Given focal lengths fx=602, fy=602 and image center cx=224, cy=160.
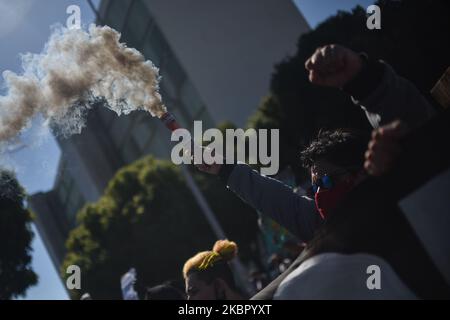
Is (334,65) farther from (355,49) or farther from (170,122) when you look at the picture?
(355,49)

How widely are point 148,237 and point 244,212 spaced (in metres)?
9.15

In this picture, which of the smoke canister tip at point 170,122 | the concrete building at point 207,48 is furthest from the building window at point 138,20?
the smoke canister tip at point 170,122

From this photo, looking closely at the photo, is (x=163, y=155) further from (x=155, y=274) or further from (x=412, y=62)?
(x=412, y=62)

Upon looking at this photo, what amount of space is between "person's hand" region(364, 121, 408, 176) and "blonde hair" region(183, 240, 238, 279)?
1540mm

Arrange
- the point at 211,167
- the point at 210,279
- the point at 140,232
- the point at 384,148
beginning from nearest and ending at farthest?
the point at 384,148, the point at 211,167, the point at 210,279, the point at 140,232

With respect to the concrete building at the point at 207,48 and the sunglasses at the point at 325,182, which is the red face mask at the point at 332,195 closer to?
the sunglasses at the point at 325,182

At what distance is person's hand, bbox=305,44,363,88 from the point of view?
209 cm

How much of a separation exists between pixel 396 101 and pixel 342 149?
2.14 ft

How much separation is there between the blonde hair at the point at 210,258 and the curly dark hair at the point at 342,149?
2.46 feet

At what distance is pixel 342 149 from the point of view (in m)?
2.82

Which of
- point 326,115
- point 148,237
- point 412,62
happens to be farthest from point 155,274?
point 412,62

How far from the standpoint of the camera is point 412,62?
539 inches

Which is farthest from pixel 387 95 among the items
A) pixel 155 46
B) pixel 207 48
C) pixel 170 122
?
pixel 155 46

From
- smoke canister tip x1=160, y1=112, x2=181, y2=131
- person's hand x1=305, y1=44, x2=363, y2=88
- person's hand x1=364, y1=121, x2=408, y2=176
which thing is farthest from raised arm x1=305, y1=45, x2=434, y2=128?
smoke canister tip x1=160, y1=112, x2=181, y2=131
